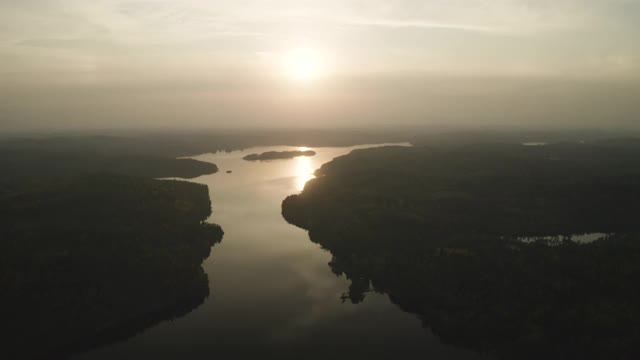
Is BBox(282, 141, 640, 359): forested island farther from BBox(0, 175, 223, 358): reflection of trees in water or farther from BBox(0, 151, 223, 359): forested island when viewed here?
BBox(0, 151, 223, 359): forested island

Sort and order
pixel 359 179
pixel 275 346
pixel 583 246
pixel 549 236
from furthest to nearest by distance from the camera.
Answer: pixel 359 179, pixel 549 236, pixel 583 246, pixel 275 346

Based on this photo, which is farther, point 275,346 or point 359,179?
point 359,179

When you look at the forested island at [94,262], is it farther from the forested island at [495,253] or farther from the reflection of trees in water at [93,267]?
the forested island at [495,253]

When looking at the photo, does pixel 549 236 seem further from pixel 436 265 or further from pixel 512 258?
pixel 436 265

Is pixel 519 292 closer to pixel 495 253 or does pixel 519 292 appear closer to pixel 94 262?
pixel 495 253

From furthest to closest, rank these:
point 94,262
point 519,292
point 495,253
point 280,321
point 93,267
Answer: point 495,253
point 94,262
point 93,267
point 519,292
point 280,321

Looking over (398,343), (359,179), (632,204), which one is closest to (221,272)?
(398,343)

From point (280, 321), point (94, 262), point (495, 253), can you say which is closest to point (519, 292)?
point (495, 253)

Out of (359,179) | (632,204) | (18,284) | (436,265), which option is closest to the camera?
(18,284)
